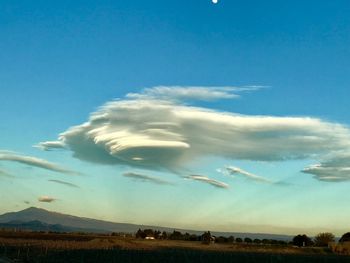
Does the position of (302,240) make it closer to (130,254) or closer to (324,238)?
(324,238)

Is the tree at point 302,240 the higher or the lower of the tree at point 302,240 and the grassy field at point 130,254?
the higher

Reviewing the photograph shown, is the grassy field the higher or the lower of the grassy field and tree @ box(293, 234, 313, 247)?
the lower

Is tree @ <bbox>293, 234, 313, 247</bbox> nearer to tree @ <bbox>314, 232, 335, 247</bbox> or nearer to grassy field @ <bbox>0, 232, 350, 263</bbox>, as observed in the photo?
tree @ <bbox>314, 232, 335, 247</bbox>

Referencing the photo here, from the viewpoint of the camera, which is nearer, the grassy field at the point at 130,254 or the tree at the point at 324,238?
the grassy field at the point at 130,254

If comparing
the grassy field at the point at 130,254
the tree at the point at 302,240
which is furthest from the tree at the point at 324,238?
the grassy field at the point at 130,254

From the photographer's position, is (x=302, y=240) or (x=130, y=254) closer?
(x=130, y=254)

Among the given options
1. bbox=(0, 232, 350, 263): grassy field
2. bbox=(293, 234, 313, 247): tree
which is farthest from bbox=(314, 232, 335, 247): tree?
bbox=(0, 232, 350, 263): grassy field

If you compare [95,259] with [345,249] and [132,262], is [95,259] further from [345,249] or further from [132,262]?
[345,249]

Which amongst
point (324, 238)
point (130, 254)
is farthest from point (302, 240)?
point (130, 254)

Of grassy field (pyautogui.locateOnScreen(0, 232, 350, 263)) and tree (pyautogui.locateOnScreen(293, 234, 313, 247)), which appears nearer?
grassy field (pyautogui.locateOnScreen(0, 232, 350, 263))

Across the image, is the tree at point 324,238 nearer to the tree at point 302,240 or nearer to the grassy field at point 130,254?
the tree at point 302,240

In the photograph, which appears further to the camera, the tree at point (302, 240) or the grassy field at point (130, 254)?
the tree at point (302, 240)

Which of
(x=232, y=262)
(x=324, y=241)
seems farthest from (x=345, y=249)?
(x=232, y=262)

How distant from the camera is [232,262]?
68.8 meters
